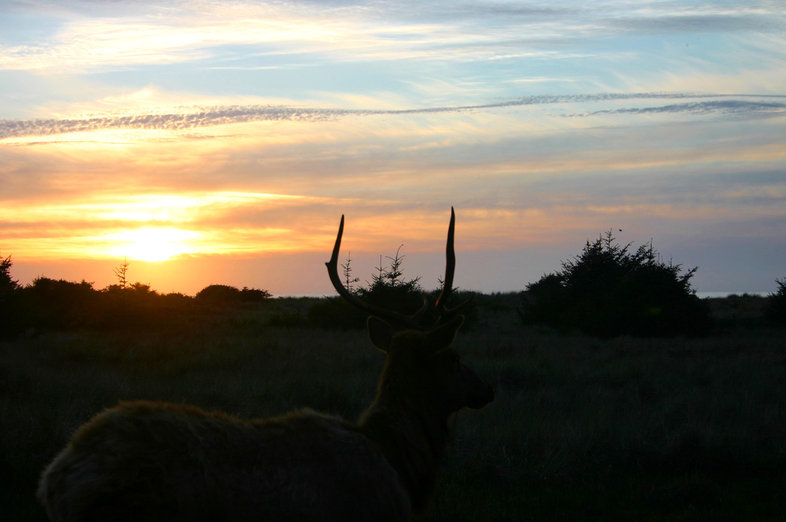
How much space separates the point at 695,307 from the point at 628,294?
2081 mm

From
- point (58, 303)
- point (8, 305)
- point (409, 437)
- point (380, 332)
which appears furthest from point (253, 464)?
point (58, 303)

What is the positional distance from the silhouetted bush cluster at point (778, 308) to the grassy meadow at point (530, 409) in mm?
8823

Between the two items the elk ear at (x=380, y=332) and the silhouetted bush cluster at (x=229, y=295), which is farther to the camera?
the silhouetted bush cluster at (x=229, y=295)

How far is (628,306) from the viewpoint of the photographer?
24578mm

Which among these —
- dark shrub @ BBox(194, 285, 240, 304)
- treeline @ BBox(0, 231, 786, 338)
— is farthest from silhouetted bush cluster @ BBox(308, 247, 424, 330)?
dark shrub @ BBox(194, 285, 240, 304)

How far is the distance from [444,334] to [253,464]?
1.77 metres

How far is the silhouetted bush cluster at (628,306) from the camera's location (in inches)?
954

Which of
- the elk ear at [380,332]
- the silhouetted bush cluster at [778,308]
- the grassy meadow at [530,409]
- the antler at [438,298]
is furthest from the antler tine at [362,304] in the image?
the silhouetted bush cluster at [778,308]

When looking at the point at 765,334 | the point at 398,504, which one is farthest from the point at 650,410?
the point at 765,334

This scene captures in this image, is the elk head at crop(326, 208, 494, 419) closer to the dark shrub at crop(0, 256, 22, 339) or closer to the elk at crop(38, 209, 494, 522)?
the elk at crop(38, 209, 494, 522)

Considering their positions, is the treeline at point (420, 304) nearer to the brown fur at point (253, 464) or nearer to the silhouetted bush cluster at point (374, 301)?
the silhouetted bush cluster at point (374, 301)

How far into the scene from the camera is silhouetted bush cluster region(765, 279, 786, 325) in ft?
86.3

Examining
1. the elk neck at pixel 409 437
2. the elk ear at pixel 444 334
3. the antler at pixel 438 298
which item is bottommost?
the elk neck at pixel 409 437

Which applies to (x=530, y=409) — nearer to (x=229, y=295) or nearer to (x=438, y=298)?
(x=438, y=298)
